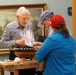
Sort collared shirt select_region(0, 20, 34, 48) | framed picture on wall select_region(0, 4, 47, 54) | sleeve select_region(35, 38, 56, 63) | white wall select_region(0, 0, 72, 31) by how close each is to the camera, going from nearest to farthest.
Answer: sleeve select_region(35, 38, 56, 63) → collared shirt select_region(0, 20, 34, 48) → framed picture on wall select_region(0, 4, 47, 54) → white wall select_region(0, 0, 72, 31)

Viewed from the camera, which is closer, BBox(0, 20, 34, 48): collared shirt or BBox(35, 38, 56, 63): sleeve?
BBox(35, 38, 56, 63): sleeve

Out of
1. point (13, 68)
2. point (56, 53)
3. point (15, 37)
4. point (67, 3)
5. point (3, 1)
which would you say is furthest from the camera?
point (67, 3)

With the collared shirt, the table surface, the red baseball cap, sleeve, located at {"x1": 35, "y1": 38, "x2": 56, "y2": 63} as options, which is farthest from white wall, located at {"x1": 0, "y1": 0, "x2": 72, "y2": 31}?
sleeve, located at {"x1": 35, "y1": 38, "x2": 56, "y2": 63}

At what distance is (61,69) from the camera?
2.60 meters

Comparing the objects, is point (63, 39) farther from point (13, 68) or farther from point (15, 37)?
point (15, 37)

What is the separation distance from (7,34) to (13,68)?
2.39ft

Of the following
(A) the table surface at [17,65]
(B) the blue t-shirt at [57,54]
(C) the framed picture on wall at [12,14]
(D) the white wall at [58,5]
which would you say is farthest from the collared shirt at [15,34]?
(D) the white wall at [58,5]

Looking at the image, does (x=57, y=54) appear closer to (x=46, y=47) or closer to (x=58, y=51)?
(x=58, y=51)

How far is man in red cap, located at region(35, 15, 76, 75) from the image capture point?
2.54 meters

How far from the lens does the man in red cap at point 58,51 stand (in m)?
2.54

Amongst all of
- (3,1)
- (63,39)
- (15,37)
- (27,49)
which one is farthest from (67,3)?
(63,39)

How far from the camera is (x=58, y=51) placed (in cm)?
256

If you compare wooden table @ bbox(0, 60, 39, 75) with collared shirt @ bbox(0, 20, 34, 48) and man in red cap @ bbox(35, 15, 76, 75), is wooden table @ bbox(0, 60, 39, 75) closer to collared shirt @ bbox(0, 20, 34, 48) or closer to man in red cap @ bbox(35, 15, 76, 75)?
man in red cap @ bbox(35, 15, 76, 75)

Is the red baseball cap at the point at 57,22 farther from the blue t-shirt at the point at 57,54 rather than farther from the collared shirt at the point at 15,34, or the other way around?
the collared shirt at the point at 15,34
